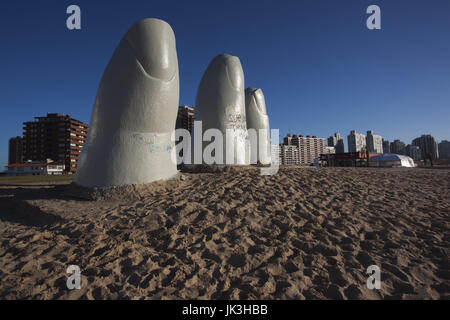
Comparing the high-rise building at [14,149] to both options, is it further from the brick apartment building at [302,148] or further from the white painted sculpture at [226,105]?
the white painted sculpture at [226,105]

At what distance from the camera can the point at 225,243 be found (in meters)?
3.56

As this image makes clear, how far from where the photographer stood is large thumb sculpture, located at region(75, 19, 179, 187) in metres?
5.76

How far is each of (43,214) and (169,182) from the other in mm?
2713

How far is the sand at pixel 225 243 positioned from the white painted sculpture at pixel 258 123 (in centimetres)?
796

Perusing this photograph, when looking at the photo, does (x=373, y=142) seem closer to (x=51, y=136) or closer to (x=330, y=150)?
(x=330, y=150)

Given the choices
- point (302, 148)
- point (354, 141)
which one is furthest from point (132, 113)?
point (354, 141)

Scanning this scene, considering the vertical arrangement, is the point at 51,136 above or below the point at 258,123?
above

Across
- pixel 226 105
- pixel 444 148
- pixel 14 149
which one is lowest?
pixel 226 105

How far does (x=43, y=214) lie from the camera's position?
4773 mm

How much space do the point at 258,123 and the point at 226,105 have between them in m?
Result: 5.01

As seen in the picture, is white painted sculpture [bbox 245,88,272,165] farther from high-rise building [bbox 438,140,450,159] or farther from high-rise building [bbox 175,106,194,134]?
high-rise building [bbox 438,140,450,159]

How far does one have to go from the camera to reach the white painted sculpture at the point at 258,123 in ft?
45.2

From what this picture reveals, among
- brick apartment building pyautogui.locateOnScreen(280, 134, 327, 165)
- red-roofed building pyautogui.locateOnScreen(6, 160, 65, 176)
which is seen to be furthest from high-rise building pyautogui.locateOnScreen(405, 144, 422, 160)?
red-roofed building pyautogui.locateOnScreen(6, 160, 65, 176)
